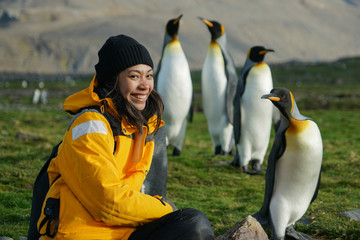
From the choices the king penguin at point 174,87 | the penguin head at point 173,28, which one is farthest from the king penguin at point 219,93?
the penguin head at point 173,28

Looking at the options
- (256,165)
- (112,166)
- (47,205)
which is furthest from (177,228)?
(256,165)

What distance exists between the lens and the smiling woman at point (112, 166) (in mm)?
2525

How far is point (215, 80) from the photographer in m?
9.12

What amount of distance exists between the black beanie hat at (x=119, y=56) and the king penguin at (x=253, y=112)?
4.84m

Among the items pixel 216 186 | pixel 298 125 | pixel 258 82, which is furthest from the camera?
pixel 258 82

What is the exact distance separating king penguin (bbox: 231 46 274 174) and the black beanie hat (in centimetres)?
484

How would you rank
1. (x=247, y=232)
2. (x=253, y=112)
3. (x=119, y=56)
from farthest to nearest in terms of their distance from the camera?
(x=253, y=112)
(x=247, y=232)
(x=119, y=56)

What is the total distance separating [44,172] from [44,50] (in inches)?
6144

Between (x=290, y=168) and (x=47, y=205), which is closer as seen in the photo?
(x=47, y=205)

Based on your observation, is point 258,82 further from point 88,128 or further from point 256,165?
point 88,128

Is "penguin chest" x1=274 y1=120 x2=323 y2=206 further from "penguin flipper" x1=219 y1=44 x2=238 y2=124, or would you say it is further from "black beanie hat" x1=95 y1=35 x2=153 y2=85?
"penguin flipper" x1=219 y1=44 x2=238 y2=124

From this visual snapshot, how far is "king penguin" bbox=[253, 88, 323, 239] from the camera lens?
14.5 ft

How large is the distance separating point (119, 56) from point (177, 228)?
106cm

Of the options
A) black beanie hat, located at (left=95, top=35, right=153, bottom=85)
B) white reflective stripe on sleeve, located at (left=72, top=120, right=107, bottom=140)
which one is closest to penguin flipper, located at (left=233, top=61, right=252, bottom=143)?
black beanie hat, located at (left=95, top=35, right=153, bottom=85)
